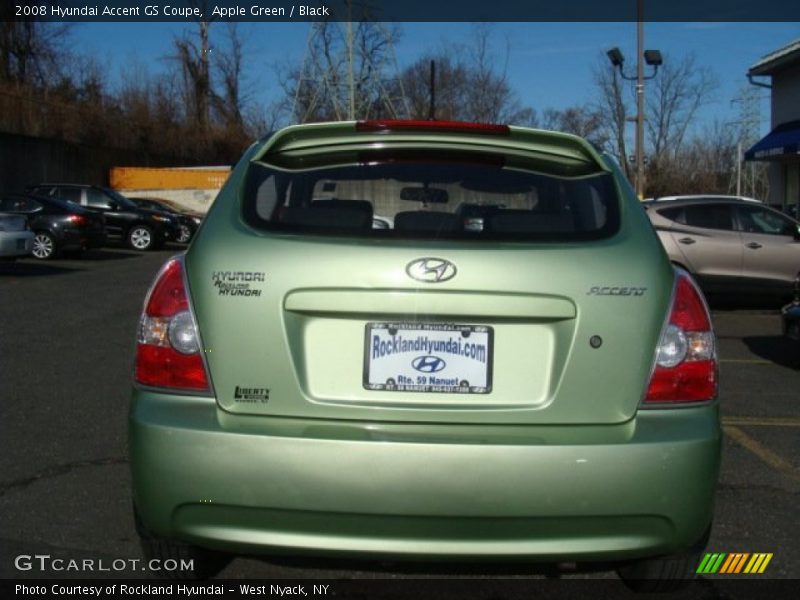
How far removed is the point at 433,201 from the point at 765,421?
3658 millimetres

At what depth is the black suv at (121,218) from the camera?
83.1 ft

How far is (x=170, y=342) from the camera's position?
294cm

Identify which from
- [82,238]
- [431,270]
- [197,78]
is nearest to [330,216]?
[431,270]

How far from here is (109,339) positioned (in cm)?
941

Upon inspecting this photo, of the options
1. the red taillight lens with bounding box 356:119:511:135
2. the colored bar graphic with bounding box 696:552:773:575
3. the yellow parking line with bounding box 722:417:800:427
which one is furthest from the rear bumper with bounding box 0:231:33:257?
the colored bar graphic with bounding box 696:552:773:575

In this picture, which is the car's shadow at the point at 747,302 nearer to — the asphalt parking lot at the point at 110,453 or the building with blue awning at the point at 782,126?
the asphalt parking lot at the point at 110,453

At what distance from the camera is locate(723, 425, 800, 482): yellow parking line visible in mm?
5113

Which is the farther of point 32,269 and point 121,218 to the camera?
point 121,218

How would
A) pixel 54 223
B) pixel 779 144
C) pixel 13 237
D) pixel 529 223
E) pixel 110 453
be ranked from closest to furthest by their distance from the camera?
pixel 529 223
pixel 110 453
pixel 13 237
pixel 54 223
pixel 779 144

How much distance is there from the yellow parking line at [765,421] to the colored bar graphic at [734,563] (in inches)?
96.1

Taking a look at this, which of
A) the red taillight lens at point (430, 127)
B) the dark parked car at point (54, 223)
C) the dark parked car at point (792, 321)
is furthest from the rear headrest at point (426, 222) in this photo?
the dark parked car at point (54, 223)

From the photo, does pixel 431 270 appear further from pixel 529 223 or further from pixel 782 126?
pixel 782 126

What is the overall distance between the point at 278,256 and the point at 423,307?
0.47 metres

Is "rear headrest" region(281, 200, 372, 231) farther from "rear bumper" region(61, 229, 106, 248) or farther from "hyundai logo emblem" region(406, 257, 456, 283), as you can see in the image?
"rear bumper" region(61, 229, 106, 248)
